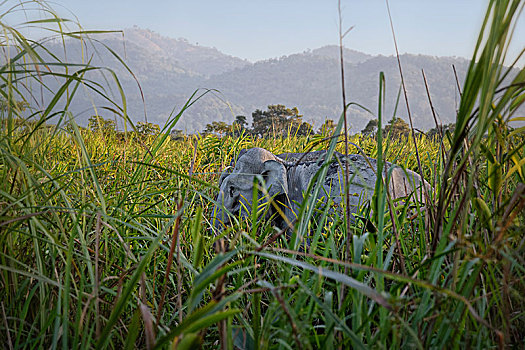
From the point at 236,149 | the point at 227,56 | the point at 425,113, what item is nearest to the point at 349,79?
the point at 425,113

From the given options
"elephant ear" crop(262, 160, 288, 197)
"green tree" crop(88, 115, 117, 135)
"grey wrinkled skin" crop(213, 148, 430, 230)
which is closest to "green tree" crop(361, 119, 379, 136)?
"grey wrinkled skin" crop(213, 148, 430, 230)

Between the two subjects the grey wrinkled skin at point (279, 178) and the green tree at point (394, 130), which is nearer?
the green tree at point (394, 130)

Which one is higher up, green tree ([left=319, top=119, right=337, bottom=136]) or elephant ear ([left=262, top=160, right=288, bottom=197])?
green tree ([left=319, top=119, right=337, bottom=136])

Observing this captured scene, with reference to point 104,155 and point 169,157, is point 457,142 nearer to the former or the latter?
point 104,155

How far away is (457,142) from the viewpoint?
2.40 feet

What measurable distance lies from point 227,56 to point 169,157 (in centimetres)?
17669

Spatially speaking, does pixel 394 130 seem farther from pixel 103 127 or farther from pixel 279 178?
pixel 279 178

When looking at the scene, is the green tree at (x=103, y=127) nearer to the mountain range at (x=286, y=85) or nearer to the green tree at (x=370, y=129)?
the green tree at (x=370, y=129)

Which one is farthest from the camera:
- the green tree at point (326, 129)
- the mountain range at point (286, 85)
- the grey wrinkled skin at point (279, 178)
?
the mountain range at point (286, 85)

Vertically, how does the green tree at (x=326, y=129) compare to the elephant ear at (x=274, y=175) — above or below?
above

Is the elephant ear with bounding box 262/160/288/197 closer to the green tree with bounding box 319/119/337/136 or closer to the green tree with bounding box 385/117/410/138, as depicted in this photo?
the green tree with bounding box 385/117/410/138

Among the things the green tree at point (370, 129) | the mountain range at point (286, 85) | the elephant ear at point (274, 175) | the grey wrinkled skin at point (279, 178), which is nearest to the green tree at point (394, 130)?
the green tree at point (370, 129)

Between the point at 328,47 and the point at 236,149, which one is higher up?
the point at 328,47

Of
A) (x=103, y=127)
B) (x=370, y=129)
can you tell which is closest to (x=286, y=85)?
(x=370, y=129)
